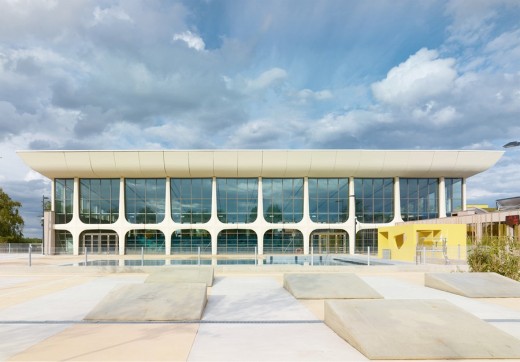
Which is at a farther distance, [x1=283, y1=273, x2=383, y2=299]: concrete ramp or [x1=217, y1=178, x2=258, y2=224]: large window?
[x1=217, y1=178, x2=258, y2=224]: large window

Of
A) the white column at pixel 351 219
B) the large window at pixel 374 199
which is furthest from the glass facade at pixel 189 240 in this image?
the large window at pixel 374 199

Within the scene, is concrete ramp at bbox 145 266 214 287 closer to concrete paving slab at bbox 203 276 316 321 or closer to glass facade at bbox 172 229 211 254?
concrete paving slab at bbox 203 276 316 321

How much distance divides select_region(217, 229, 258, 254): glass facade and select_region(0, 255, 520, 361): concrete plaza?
2664 centimetres

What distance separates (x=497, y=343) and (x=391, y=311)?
1.78 metres

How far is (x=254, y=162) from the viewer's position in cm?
3881

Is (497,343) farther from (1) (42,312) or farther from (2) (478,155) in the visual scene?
(2) (478,155)

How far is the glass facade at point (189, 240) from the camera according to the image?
4141 centimetres

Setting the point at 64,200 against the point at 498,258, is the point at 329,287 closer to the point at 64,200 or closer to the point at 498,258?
the point at 498,258

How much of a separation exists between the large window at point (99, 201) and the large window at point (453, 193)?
38.1m

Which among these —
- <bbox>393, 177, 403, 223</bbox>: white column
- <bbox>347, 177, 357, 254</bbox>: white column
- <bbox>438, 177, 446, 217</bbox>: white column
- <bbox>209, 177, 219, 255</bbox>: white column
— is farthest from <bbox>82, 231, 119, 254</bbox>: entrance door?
<bbox>438, 177, 446, 217</bbox>: white column

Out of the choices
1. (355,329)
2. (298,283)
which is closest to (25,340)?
(355,329)

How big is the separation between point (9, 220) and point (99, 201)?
2077cm

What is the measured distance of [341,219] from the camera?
42250 mm

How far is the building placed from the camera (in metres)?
41.2
